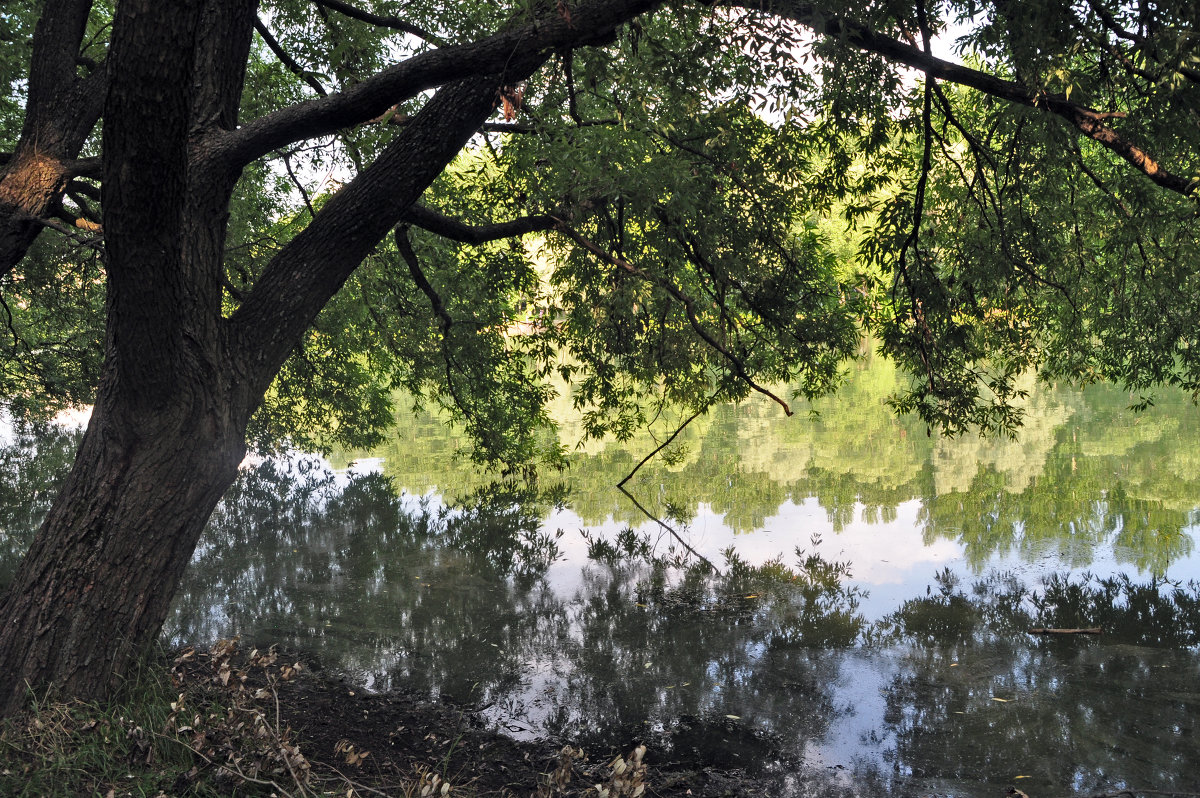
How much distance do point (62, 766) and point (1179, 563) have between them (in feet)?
31.4

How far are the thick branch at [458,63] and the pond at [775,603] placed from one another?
3.62 m

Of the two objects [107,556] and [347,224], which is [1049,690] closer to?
[347,224]

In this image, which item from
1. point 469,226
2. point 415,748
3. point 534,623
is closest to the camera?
point 415,748

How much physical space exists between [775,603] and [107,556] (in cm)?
545

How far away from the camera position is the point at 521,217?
23.1 feet

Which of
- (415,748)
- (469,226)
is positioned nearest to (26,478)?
(469,226)

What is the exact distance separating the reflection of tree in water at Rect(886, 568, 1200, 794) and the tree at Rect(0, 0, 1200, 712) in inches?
66.7

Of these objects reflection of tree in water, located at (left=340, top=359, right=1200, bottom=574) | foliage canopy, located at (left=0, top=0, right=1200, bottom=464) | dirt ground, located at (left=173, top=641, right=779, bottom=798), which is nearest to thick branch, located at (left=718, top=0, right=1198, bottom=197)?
foliage canopy, located at (left=0, top=0, right=1200, bottom=464)

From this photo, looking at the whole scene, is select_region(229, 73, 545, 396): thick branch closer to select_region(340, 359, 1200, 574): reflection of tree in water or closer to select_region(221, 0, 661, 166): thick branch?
select_region(221, 0, 661, 166): thick branch

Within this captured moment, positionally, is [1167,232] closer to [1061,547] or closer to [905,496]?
[1061,547]

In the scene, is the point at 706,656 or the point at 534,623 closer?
the point at 706,656

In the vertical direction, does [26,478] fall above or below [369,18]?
below

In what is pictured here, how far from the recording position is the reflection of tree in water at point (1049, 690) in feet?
16.0

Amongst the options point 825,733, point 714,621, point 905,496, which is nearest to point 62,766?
point 825,733
